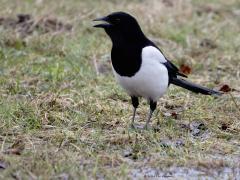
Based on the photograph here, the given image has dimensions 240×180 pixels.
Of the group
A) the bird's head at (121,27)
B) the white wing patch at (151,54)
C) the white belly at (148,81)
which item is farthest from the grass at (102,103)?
the bird's head at (121,27)

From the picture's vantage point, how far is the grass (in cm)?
462

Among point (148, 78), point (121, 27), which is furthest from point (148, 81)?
point (121, 27)

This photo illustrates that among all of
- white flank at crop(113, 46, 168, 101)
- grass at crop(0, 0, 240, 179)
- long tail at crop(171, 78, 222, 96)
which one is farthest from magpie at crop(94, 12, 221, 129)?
long tail at crop(171, 78, 222, 96)

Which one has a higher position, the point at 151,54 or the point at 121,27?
the point at 121,27

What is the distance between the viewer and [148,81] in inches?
214

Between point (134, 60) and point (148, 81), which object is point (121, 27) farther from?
point (148, 81)

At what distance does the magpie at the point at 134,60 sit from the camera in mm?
5383

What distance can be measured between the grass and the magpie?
327mm

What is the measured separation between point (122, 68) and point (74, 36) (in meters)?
3.05

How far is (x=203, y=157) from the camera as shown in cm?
480

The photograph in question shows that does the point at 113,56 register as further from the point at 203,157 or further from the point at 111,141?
the point at 203,157

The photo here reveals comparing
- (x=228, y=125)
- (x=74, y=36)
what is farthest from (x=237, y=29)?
(x=228, y=125)

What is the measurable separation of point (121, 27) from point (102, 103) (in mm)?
820

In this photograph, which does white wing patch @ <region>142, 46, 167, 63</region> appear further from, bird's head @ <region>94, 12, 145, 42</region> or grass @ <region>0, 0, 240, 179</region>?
grass @ <region>0, 0, 240, 179</region>
